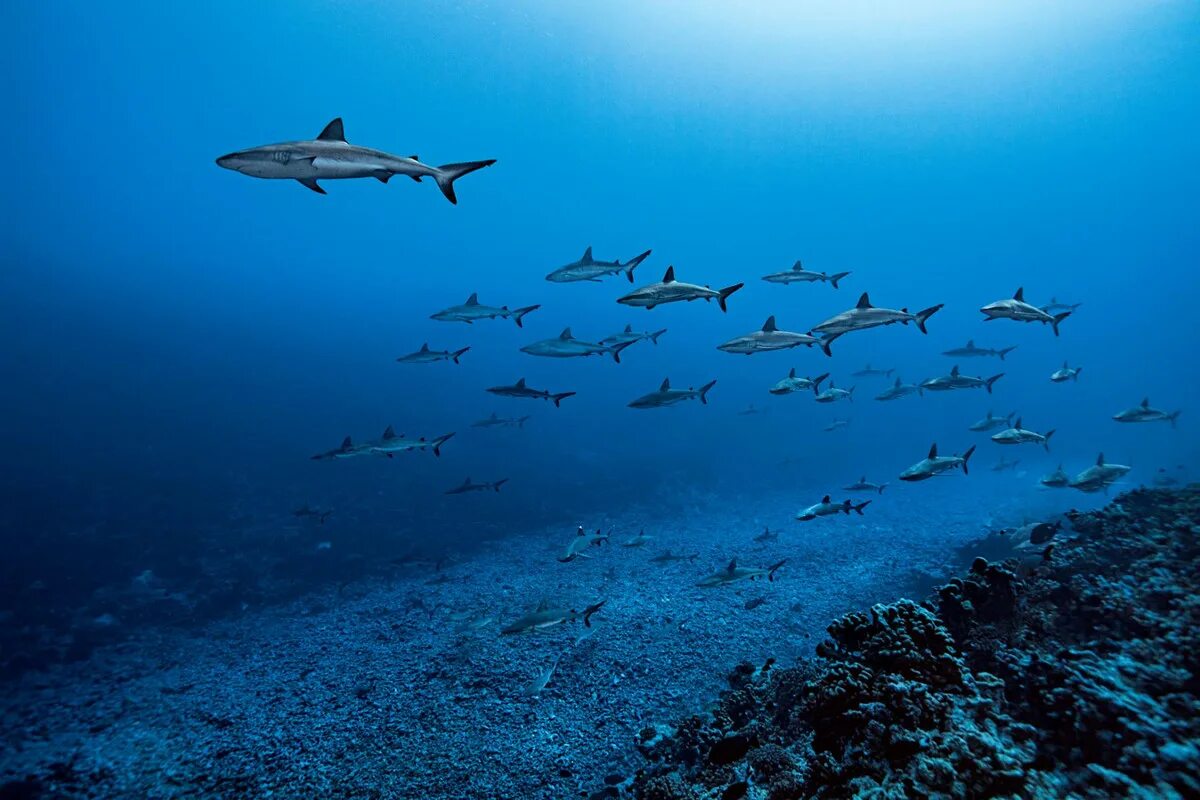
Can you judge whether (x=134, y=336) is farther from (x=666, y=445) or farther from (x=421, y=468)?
(x=666, y=445)

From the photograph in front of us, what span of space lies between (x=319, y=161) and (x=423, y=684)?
9.10 meters

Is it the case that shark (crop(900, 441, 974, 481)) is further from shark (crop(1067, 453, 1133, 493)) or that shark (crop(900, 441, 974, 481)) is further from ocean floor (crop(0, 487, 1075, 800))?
ocean floor (crop(0, 487, 1075, 800))

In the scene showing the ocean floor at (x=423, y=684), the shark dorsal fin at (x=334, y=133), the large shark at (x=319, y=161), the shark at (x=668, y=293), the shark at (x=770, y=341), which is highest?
the shark dorsal fin at (x=334, y=133)

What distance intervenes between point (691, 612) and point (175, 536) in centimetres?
1964

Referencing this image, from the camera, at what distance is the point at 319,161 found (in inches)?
174

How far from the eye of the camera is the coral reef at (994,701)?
3.59 m

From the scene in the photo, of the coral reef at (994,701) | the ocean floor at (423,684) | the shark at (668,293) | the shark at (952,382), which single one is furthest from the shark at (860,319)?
the ocean floor at (423,684)

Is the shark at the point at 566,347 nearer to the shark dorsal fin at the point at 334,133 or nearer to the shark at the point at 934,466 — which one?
the shark at the point at 934,466

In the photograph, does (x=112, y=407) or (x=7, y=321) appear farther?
(x=7, y=321)

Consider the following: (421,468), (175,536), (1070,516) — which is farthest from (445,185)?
(421,468)

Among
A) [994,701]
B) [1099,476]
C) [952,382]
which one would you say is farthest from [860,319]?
[1099,476]

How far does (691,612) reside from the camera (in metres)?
12.0

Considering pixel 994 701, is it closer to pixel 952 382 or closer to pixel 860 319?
pixel 860 319

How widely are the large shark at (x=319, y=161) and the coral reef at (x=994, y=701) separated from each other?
623 centimetres
